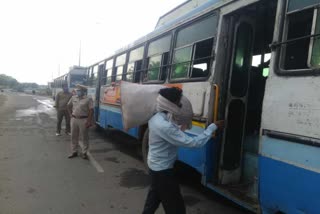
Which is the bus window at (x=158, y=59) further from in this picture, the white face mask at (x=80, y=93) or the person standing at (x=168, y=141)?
the person standing at (x=168, y=141)

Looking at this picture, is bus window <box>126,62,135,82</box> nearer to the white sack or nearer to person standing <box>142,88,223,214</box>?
the white sack

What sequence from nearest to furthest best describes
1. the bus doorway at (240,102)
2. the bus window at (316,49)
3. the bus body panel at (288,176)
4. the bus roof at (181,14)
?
1. the bus body panel at (288,176)
2. the bus window at (316,49)
3. the bus doorway at (240,102)
4. the bus roof at (181,14)

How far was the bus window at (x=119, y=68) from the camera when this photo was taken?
8538 millimetres

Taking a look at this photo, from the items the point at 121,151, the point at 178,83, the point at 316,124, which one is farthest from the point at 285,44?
the point at 121,151

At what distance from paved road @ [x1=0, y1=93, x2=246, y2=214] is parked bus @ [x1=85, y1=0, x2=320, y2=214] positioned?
2.48ft

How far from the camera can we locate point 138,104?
3434 millimetres

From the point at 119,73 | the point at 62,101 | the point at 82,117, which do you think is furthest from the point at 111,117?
the point at 62,101

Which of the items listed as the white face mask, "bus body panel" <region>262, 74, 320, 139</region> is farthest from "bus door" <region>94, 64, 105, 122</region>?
"bus body panel" <region>262, 74, 320, 139</region>

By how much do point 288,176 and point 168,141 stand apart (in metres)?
1.15

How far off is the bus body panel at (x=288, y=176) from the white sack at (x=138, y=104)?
48.3 inches

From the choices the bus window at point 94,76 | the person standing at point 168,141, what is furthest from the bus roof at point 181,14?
the bus window at point 94,76

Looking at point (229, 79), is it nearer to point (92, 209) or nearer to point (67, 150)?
point (92, 209)

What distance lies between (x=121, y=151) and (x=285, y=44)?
242 inches

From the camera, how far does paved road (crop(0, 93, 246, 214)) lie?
454 centimetres
